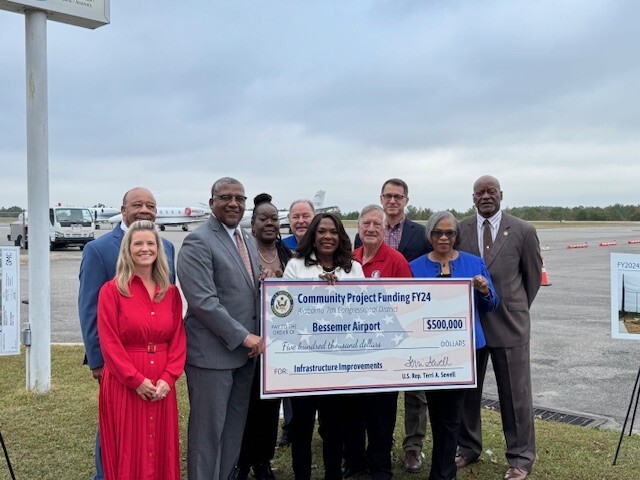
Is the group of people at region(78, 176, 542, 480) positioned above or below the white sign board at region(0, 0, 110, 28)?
below

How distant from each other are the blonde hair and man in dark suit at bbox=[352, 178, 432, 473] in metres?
2.19

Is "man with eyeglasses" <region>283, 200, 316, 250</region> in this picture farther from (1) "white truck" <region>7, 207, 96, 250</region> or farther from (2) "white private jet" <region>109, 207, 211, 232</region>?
(2) "white private jet" <region>109, 207, 211, 232</region>

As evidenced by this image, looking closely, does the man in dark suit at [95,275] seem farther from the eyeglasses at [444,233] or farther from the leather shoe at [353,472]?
the leather shoe at [353,472]

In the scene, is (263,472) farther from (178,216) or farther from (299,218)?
(178,216)

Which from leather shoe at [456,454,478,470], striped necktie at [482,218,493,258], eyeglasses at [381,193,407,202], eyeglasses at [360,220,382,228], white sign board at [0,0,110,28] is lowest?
leather shoe at [456,454,478,470]

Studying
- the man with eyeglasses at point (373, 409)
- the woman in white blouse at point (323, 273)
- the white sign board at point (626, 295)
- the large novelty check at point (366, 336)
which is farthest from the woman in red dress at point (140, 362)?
the white sign board at point (626, 295)

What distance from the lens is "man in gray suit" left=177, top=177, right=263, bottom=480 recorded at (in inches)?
151

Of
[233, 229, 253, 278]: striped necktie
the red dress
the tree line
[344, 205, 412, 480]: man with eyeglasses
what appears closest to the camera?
the red dress

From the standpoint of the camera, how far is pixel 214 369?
156 inches

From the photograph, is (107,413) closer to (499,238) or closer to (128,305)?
(128,305)

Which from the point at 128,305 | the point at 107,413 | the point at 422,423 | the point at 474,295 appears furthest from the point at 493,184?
the point at 107,413

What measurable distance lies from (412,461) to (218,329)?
2.30 meters

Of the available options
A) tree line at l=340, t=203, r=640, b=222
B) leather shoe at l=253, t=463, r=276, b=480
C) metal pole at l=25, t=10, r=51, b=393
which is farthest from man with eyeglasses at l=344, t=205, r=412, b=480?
tree line at l=340, t=203, r=640, b=222

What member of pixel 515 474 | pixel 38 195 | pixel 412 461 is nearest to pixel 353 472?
pixel 412 461
